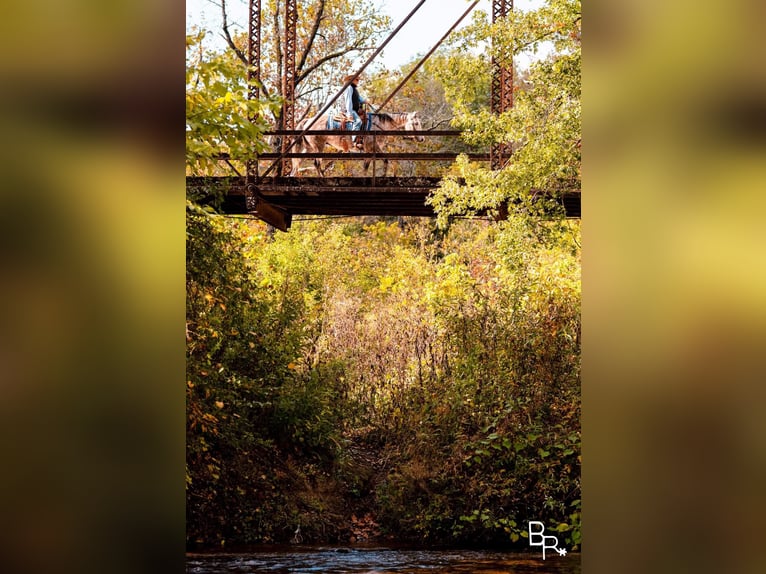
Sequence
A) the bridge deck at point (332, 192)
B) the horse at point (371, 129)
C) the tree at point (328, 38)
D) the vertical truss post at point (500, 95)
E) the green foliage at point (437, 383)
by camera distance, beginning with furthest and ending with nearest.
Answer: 1. the tree at point (328, 38)
2. the horse at point (371, 129)
3. the bridge deck at point (332, 192)
4. the vertical truss post at point (500, 95)
5. the green foliage at point (437, 383)

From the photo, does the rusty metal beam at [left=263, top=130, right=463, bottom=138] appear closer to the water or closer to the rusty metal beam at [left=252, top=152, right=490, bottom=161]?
the rusty metal beam at [left=252, top=152, right=490, bottom=161]

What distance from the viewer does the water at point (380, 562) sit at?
7.58 metres

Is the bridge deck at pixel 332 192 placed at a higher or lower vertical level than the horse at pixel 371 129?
lower

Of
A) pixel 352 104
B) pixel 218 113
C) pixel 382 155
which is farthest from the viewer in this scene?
pixel 352 104

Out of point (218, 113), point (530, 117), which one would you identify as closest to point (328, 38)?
point (530, 117)

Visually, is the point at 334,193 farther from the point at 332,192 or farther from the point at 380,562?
the point at 380,562

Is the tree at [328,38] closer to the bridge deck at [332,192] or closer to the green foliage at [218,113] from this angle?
the bridge deck at [332,192]

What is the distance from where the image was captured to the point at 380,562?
793cm

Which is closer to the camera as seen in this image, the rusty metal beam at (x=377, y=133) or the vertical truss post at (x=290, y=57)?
the vertical truss post at (x=290, y=57)

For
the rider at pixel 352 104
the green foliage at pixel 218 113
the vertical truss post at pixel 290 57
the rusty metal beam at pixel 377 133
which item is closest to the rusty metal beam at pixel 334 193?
the vertical truss post at pixel 290 57
